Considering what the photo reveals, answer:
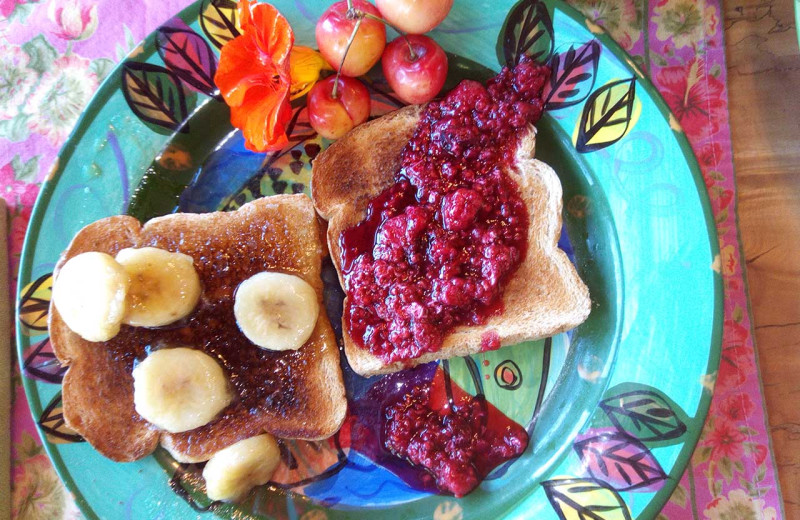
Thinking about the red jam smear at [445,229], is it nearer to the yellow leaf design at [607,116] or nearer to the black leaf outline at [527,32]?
the black leaf outline at [527,32]

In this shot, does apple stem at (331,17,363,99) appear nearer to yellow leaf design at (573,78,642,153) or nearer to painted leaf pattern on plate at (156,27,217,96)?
painted leaf pattern on plate at (156,27,217,96)

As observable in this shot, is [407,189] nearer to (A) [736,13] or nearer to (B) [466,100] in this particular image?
(B) [466,100]

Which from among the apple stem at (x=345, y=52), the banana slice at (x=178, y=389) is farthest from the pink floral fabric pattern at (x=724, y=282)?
the banana slice at (x=178, y=389)

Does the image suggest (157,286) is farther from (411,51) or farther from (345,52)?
(411,51)

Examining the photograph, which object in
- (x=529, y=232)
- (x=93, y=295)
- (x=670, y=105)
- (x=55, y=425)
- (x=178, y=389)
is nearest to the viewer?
(x=93, y=295)

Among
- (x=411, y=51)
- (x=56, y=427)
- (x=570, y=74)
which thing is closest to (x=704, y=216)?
(x=570, y=74)
